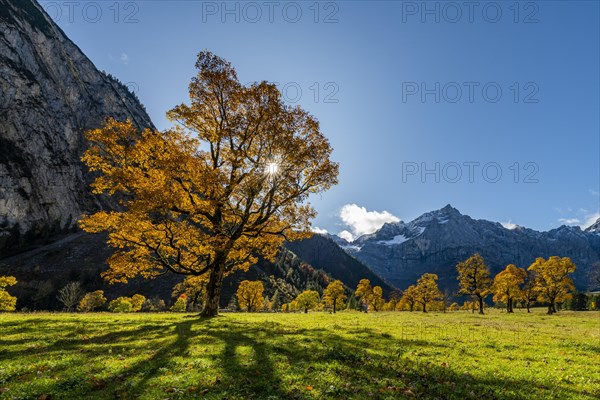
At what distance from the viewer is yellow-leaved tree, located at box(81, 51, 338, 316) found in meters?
24.4

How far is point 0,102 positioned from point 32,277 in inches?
4163

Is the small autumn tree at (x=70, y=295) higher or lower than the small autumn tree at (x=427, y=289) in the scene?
lower

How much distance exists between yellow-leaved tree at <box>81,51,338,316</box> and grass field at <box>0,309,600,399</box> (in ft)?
28.7

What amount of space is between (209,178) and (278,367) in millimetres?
15931

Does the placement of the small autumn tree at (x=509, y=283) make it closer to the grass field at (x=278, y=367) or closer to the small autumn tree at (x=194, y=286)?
the small autumn tree at (x=194, y=286)

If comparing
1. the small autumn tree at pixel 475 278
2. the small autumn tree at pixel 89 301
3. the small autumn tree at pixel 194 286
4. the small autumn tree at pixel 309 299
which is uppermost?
the small autumn tree at pixel 475 278

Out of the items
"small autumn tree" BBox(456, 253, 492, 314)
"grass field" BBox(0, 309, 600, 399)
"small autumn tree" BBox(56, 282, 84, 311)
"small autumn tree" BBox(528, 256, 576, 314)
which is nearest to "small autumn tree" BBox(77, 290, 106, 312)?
"small autumn tree" BBox(56, 282, 84, 311)

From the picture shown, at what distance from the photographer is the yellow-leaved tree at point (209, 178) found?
2441 centimetres

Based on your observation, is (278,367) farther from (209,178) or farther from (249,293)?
(249,293)

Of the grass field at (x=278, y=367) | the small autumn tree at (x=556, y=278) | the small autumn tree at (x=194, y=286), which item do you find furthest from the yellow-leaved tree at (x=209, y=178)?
the small autumn tree at (x=556, y=278)

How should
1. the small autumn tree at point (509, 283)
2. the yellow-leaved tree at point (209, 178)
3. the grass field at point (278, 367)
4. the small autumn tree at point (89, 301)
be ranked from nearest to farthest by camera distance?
1. the grass field at point (278, 367)
2. the yellow-leaved tree at point (209, 178)
3. the small autumn tree at point (509, 283)
4. the small autumn tree at point (89, 301)

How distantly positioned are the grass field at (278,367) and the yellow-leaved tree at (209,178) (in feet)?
28.7

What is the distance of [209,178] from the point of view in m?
24.3

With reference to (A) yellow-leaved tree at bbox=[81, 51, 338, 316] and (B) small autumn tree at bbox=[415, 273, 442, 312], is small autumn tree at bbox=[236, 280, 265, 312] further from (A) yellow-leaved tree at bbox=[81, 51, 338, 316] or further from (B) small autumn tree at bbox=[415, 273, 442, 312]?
(A) yellow-leaved tree at bbox=[81, 51, 338, 316]
